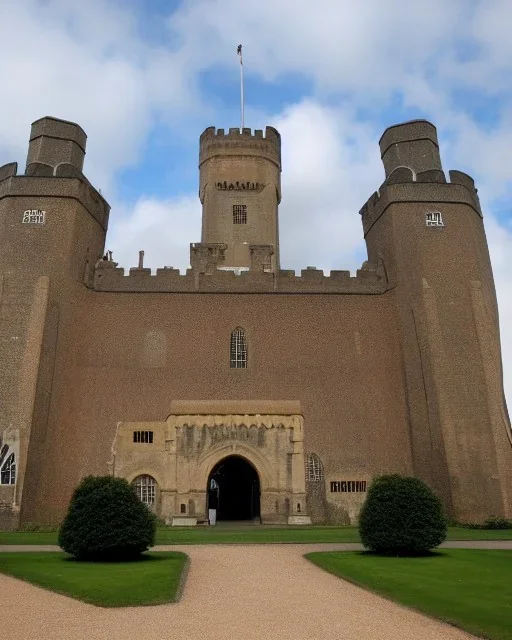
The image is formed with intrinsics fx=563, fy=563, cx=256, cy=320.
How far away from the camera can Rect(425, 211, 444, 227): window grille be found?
29891 mm

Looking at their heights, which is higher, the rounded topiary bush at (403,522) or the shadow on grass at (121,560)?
the rounded topiary bush at (403,522)

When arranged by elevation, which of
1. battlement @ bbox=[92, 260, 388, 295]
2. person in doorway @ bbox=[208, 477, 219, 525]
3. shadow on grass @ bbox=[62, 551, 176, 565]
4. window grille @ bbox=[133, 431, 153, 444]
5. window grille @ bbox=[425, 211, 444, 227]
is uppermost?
window grille @ bbox=[425, 211, 444, 227]

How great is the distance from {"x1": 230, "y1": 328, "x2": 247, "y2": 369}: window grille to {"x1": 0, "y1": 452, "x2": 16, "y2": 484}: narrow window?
36.6 feet

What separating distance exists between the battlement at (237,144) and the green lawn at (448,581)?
99.3 feet

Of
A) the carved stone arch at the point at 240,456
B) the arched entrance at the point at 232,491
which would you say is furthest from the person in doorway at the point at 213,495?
the carved stone arch at the point at 240,456

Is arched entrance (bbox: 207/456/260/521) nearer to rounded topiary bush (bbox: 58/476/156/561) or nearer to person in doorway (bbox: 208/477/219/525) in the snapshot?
person in doorway (bbox: 208/477/219/525)

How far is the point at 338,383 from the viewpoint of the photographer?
28734 millimetres

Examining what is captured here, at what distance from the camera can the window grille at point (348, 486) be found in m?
26.8

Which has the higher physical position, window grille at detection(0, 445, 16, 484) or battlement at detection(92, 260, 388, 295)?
battlement at detection(92, 260, 388, 295)

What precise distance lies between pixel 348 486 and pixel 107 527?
1581 centimetres

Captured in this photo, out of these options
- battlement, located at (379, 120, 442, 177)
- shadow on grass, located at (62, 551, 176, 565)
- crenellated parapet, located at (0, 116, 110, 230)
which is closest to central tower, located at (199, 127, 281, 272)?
crenellated parapet, located at (0, 116, 110, 230)

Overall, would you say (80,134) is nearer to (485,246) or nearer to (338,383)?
(338,383)

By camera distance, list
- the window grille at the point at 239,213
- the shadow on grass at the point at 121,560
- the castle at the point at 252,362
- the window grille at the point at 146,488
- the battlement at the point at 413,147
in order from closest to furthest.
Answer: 1. the shadow on grass at the point at 121,560
2. the castle at the point at 252,362
3. the window grille at the point at 146,488
4. the battlement at the point at 413,147
5. the window grille at the point at 239,213

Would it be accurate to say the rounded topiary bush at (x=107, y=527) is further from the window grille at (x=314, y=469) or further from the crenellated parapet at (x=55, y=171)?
the crenellated parapet at (x=55, y=171)
